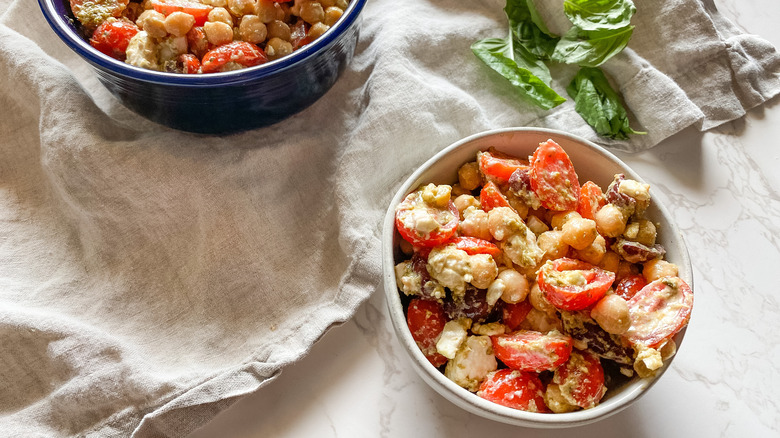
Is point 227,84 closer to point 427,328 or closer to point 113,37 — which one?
→ point 113,37

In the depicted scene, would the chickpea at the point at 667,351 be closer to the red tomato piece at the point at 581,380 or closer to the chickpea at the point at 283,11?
the red tomato piece at the point at 581,380

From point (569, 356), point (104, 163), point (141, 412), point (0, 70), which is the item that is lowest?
point (141, 412)

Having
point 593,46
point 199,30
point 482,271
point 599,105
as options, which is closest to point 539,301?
point 482,271

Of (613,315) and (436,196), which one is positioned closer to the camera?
(613,315)

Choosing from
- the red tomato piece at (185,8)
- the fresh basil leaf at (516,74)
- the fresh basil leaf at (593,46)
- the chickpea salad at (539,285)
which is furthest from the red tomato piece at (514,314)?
the red tomato piece at (185,8)

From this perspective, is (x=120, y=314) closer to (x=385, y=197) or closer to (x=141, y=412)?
(x=141, y=412)

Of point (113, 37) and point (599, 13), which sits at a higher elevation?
point (113, 37)

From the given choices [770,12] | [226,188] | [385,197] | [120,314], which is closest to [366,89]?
[385,197]
